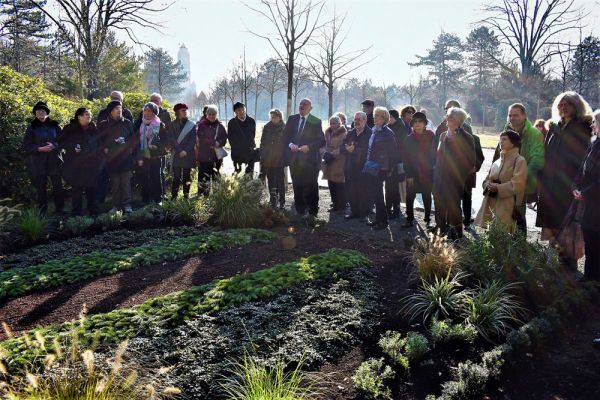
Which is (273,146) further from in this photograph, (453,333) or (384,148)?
(453,333)

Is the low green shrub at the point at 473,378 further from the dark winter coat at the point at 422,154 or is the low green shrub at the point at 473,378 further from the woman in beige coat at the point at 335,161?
the woman in beige coat at the point at 335,161

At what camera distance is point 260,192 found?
7957 mm

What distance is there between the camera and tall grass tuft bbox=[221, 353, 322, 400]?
271cm

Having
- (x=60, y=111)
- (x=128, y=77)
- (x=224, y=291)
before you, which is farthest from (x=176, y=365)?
(x=128, y=77)

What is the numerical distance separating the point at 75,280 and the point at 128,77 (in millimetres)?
28323

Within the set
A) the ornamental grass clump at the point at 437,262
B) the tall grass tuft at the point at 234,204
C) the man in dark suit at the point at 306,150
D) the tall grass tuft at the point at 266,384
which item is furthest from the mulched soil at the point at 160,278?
the man in dark suit at the point at 306,150

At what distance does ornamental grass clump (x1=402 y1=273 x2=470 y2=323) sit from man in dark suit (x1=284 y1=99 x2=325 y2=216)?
4.19m

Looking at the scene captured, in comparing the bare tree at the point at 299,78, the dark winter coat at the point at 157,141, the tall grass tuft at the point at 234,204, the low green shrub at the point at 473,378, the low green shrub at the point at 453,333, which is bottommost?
the low green shrub at the point at 473,378

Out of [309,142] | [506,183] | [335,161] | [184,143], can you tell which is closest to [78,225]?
[184,143]

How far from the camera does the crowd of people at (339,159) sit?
241 inches

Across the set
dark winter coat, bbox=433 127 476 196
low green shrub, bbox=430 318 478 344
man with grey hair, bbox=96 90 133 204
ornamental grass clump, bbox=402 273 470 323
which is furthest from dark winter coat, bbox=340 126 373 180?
low green shrub, bbox=430 318 478 344

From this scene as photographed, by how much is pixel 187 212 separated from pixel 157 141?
6.97 ft

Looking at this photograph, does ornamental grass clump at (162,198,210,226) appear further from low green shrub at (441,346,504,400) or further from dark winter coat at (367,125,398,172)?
low green shrub at (441,346,504,400)

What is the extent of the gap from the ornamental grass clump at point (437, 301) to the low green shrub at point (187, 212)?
4.09 m
